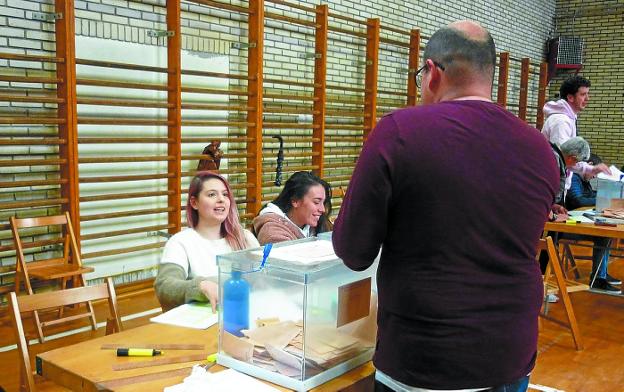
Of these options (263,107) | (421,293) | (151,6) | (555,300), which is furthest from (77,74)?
(555,300)

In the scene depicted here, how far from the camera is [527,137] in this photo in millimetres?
1346

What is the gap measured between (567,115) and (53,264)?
16.4ft

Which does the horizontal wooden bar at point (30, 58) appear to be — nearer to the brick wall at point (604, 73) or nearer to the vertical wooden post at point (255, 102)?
the vertical wooden post at point (255, 102)

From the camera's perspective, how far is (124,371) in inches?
67.7

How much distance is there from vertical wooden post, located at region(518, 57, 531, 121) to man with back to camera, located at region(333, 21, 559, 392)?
31.3 feet

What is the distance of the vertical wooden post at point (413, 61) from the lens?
7.78 meters

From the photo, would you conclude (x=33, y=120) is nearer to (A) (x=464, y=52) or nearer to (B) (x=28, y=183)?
(B) (x=28, y=183)

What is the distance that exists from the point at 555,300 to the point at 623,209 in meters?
0.97

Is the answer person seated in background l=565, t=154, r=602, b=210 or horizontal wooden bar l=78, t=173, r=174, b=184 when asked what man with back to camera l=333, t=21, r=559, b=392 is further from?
person seated in background l=565, t=154, r=602, b=210

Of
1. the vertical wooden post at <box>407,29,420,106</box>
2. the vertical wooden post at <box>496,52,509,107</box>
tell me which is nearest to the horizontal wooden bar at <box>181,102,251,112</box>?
the vertical wooden post at <box>407,29,420,106</box>

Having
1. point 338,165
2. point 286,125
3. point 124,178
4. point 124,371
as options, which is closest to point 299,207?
point 124,371

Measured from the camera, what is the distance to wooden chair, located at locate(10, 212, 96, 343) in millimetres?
3988

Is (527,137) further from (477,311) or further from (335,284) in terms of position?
(335,284)

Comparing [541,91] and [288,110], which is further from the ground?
[541,91]
